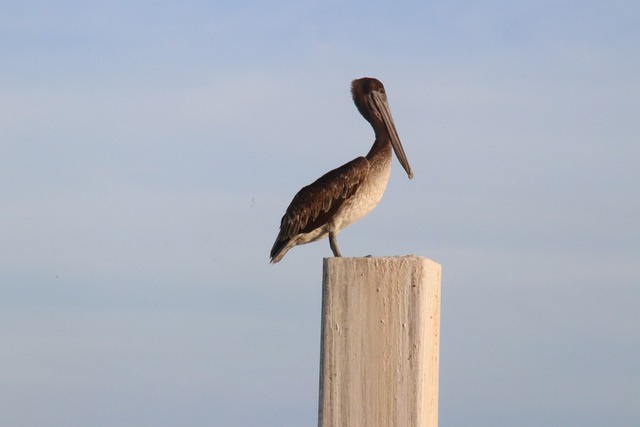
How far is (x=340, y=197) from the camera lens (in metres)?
8.69

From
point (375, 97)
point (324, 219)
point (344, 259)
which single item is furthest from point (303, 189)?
point (344, 259)

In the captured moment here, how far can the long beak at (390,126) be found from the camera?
891cm

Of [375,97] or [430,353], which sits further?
[375,97]

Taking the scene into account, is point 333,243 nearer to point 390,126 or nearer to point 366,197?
point 366,197

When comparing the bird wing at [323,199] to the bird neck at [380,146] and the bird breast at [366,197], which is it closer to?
the bird breast at [366,197]

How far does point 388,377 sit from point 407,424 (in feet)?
0.69

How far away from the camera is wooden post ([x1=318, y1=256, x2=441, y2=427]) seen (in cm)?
430

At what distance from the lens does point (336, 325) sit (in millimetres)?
4422

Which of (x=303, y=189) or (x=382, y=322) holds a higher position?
(x=303, y=189)

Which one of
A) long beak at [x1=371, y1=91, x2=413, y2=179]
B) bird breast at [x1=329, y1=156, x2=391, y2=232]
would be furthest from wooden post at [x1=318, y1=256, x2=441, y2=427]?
long beak at [x1=371, y1=91, x2=413, y2=179]

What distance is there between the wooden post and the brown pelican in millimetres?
4159

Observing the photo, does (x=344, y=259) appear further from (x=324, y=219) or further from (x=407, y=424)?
(x=324, y=219)

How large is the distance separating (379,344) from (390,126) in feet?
16.5

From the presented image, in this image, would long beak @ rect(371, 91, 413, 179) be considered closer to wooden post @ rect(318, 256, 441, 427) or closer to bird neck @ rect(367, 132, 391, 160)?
bird neck @ rect(367, 132, 391, 160)
